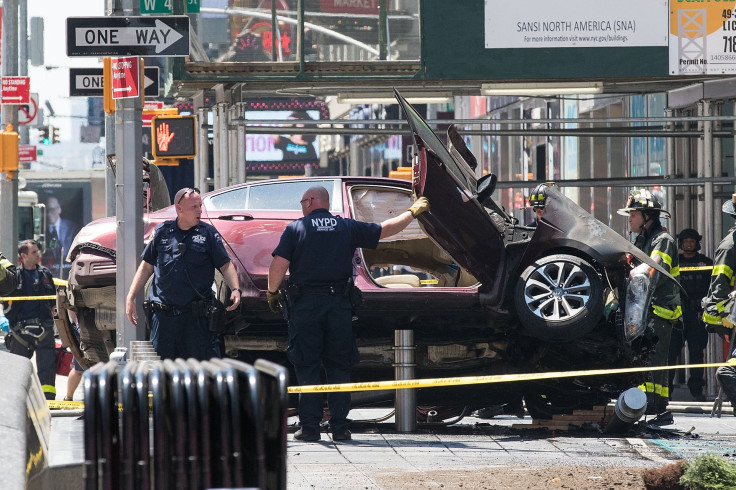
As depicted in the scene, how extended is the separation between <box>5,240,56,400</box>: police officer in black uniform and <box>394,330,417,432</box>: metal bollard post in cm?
512

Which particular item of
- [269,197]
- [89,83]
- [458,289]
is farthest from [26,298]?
[458,289]

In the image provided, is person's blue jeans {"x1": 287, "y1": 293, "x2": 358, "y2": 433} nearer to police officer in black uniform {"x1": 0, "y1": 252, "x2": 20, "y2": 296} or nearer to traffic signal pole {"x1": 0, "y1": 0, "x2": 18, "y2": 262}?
police officer in black uniform {"x1": 0, "y1": 252, "x2": 20, "y2": 296}

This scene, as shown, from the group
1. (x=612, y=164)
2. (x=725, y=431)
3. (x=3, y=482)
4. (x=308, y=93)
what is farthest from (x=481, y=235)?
(x=612, y=164)

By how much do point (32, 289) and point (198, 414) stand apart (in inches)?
387

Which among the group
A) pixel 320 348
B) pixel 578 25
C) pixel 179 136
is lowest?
pixel 320 348

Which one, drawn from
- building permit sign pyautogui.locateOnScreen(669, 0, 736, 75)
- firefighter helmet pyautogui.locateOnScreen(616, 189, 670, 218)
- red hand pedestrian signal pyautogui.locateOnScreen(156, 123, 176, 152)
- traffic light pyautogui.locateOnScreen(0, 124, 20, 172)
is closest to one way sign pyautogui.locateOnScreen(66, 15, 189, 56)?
firefighter helmet pyautogui.locateOnScreen(616, 189, 670, 218)

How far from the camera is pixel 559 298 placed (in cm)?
904

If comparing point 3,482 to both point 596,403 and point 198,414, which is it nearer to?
point 198,414

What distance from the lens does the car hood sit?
8.82 m

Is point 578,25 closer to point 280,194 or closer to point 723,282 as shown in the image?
point 723,282

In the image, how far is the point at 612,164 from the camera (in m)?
19.1

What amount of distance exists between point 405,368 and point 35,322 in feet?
18.1

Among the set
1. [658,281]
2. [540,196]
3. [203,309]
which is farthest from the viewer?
[658,281]

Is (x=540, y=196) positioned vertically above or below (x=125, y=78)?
below
